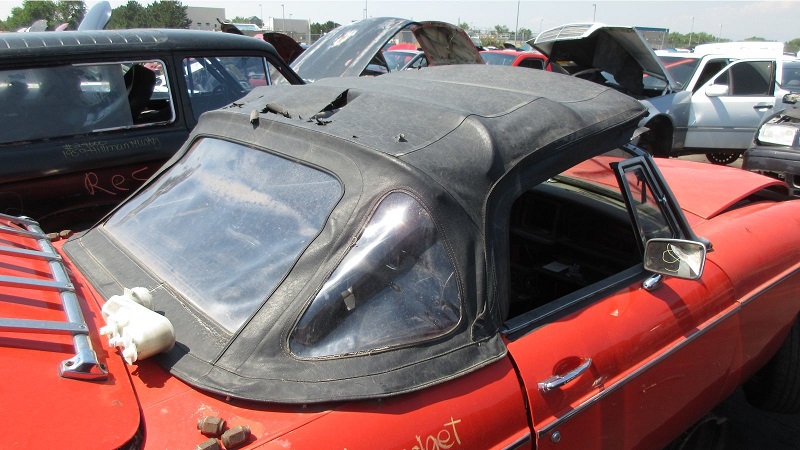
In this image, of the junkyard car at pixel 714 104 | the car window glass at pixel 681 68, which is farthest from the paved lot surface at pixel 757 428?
the car window glass at pixel 681 68

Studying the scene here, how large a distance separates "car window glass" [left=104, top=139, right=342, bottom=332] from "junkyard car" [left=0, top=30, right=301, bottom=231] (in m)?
1.75

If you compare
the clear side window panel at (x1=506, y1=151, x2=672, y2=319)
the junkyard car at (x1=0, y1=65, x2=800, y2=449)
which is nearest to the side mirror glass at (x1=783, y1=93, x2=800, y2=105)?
the clear side window panel at (x1=506, y1=151, x2=672, y2=319)

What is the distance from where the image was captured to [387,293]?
1.62 meters

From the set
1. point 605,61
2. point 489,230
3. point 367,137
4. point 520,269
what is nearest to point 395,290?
point 489,230

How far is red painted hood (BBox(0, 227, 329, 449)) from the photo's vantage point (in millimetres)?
1244

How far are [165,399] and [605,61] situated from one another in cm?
634

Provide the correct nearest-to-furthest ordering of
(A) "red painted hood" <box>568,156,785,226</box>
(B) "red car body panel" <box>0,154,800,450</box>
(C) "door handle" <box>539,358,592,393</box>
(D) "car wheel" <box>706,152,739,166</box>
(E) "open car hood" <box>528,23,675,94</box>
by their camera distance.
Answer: (B) "red car body panel" <box>0,154,800,450</box>
(C) "door handle" <box>539,358,592,393</box>
(A) "red painted hood" <box>568,156,785,226</box>
(E) "open car hood" <box>528,23,675,94</box>
(D) "car wheel" <box>706,152,739,166</box>

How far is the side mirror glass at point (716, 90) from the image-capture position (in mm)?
8461

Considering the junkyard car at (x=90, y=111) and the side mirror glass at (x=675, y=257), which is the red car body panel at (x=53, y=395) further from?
the junkyard car at (x=90, y=111)

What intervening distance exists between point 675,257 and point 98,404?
1848mm

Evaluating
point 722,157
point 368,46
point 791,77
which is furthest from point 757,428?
point 791,77

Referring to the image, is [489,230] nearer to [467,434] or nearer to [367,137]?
[367,137]

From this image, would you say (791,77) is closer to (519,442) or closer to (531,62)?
(531,62)

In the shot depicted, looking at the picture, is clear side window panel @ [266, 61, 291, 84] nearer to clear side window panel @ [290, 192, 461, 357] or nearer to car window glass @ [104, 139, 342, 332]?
car window glass @ [104, 139, 342, 332]
